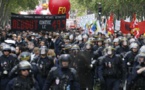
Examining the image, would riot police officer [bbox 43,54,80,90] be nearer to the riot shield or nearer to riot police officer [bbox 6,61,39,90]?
riot police officer [bbox 6,61,39,90]

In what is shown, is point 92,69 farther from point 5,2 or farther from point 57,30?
point 5,2

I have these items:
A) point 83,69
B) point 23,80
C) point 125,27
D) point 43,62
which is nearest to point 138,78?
point 83,69

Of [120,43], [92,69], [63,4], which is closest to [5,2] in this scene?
[63,4]

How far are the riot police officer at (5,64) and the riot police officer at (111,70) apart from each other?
2.23 meters

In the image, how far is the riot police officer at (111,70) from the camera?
13164 mm

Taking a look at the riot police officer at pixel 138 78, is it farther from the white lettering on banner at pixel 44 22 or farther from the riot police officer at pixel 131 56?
the white lettering on banner at pixel 44 22

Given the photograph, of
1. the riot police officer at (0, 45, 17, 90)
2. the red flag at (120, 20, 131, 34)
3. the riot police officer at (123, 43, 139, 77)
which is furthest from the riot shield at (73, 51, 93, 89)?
the red flag at (120, 20, 131, 34)

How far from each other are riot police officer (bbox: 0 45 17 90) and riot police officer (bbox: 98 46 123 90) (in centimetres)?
223

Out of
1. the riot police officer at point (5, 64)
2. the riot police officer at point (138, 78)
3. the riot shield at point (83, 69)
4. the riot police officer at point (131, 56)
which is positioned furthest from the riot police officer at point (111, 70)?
the riot police officer at point (5, 64)

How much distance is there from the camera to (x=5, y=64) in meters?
12.8

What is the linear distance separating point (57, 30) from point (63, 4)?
11.5m

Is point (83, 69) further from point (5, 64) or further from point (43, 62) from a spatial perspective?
point (5, 64)

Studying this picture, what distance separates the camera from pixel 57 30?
26.2 metres

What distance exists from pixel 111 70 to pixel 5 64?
8.66ft
